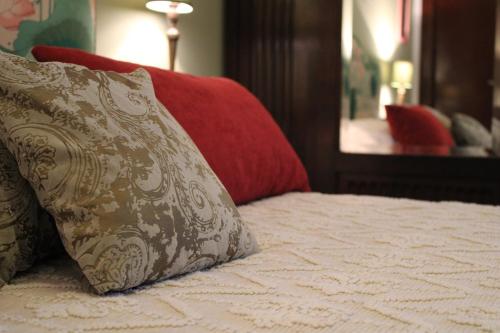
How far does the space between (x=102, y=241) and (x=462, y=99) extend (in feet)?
7.12

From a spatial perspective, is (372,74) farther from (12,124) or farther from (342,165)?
(12,124)

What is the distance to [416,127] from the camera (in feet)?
8.63

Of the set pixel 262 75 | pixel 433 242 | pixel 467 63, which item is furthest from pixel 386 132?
pixel 433 242

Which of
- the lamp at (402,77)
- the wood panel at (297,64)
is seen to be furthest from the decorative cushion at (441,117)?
the wood panel at (297,64)

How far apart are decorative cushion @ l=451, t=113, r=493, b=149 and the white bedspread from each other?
1.39m

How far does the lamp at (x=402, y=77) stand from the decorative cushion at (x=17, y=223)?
208cm

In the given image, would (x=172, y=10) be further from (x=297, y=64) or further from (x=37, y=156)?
(x=37, y=156)

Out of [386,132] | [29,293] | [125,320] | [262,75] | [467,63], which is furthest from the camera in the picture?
[262,75]

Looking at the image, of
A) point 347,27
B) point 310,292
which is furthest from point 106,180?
point 347,27

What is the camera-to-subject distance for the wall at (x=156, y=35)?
2.03 metres

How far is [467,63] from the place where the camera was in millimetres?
2527

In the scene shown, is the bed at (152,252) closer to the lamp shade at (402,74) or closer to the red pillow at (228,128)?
the red pillow at (228,128)

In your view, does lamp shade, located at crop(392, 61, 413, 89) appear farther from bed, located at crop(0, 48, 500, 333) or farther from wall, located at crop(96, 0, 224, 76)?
bed, located at crop(0, 48, 500, 333)

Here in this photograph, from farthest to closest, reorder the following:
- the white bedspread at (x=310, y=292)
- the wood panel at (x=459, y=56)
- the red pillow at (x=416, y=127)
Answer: the red pillow at (x=416, y=127) < the wood panel at (x=459, y=56) < the white bedspread at (x=310, y=292)
